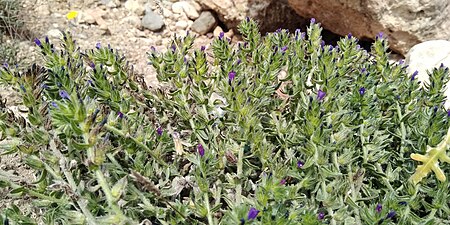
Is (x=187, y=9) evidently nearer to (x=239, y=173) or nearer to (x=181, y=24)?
(x=181, y=24)

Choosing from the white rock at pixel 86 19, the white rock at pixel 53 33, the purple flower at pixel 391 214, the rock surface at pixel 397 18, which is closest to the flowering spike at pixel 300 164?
the purple flower at pixel 391 214

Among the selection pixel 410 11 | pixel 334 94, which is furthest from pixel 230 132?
pixel 410 11

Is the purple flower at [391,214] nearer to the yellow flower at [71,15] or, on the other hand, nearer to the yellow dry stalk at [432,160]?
the yellow dry stalk at [432,160]

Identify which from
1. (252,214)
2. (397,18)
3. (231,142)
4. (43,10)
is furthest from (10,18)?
(252,214)

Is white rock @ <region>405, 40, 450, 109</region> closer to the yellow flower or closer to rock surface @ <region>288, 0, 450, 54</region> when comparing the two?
rock surface @ <region>288, 0, 450, 54</region>

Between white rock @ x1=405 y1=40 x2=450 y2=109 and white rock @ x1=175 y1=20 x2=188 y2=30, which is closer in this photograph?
white rock @ x1=405 y1=40 x2=450 y2=109

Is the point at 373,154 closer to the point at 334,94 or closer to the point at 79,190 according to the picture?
the point at 334,94

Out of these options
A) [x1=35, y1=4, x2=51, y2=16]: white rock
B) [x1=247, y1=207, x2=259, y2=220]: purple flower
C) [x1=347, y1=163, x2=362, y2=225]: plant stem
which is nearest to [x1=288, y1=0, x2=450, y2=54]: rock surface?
[x1=347, y1=163, x2=362, y2=225]: plant stem
